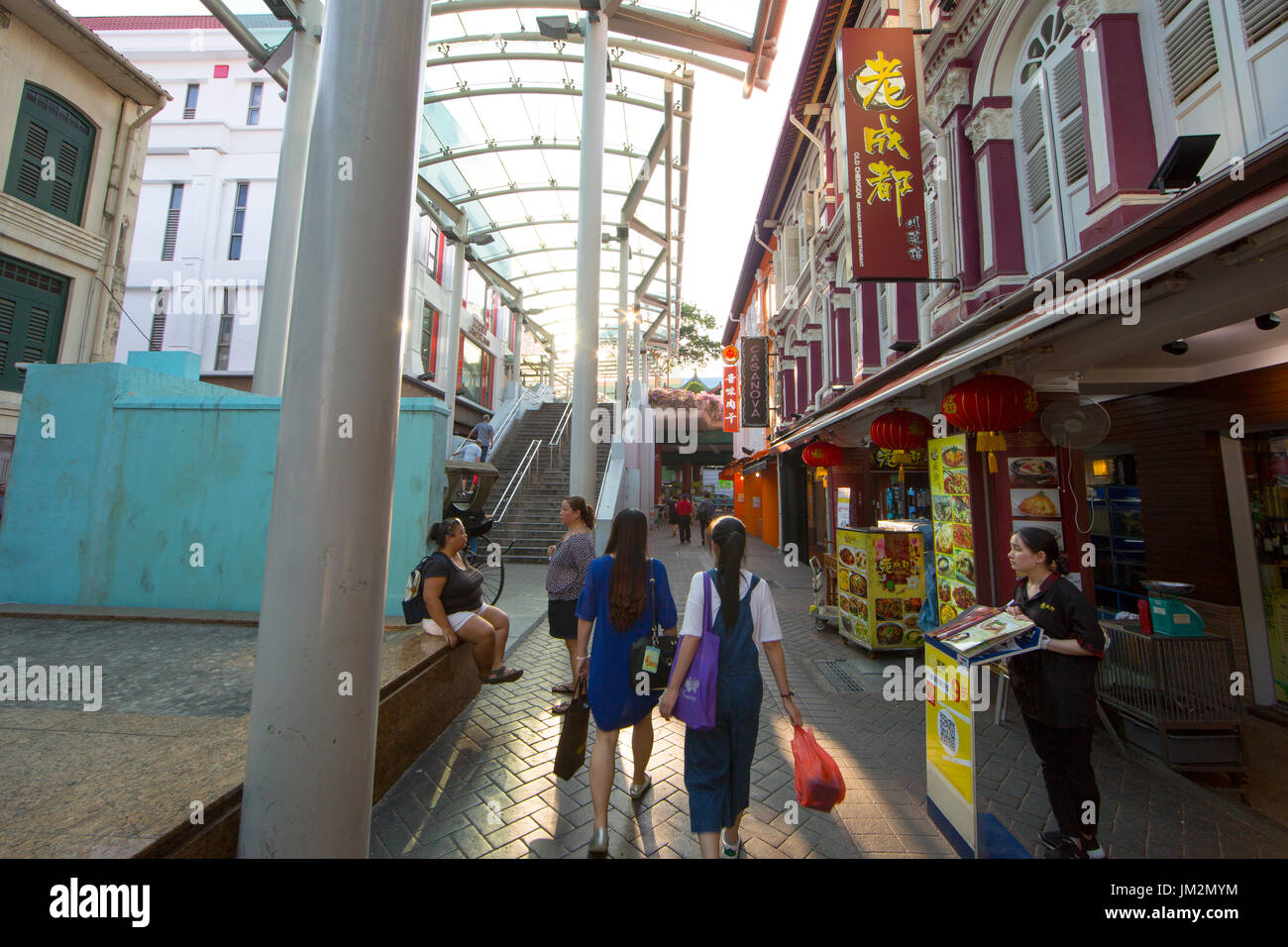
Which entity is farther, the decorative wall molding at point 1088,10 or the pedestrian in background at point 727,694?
the decorative wall molding at point 1088,10

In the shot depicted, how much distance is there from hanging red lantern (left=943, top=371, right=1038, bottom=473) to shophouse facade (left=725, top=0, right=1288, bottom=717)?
31 cm

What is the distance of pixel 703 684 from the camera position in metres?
2.55

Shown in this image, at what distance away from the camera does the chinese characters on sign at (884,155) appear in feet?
20.0

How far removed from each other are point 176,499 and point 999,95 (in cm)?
987

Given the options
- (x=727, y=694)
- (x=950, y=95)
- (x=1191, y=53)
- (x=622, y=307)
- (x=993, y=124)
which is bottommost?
(x=727, y=694)

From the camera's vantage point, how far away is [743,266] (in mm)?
20484

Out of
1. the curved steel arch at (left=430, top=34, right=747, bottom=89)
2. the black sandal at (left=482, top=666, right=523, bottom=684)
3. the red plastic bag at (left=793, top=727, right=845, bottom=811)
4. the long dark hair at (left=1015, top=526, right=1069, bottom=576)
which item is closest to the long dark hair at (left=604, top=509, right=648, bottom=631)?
the red plastic bag at (left=793, top=727, right=845, bottom=811)

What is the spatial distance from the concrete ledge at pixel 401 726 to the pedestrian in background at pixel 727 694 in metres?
1.43

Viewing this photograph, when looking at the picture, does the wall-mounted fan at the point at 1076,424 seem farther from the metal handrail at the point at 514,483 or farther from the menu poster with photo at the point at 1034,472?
the metal handrail at the point at 514,483

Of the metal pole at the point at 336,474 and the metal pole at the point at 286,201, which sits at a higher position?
the metal pole at the point at 286,201

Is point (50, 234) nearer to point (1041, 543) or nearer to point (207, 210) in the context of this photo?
point (207, 210)

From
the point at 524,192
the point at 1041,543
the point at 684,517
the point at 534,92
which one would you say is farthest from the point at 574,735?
the point at 524,192

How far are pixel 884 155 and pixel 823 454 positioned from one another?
4508 millimetres

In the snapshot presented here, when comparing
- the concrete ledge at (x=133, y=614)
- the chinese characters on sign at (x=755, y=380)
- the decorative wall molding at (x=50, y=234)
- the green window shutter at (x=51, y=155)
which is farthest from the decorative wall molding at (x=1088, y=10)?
the green window shutter at (x=51, y=155)
